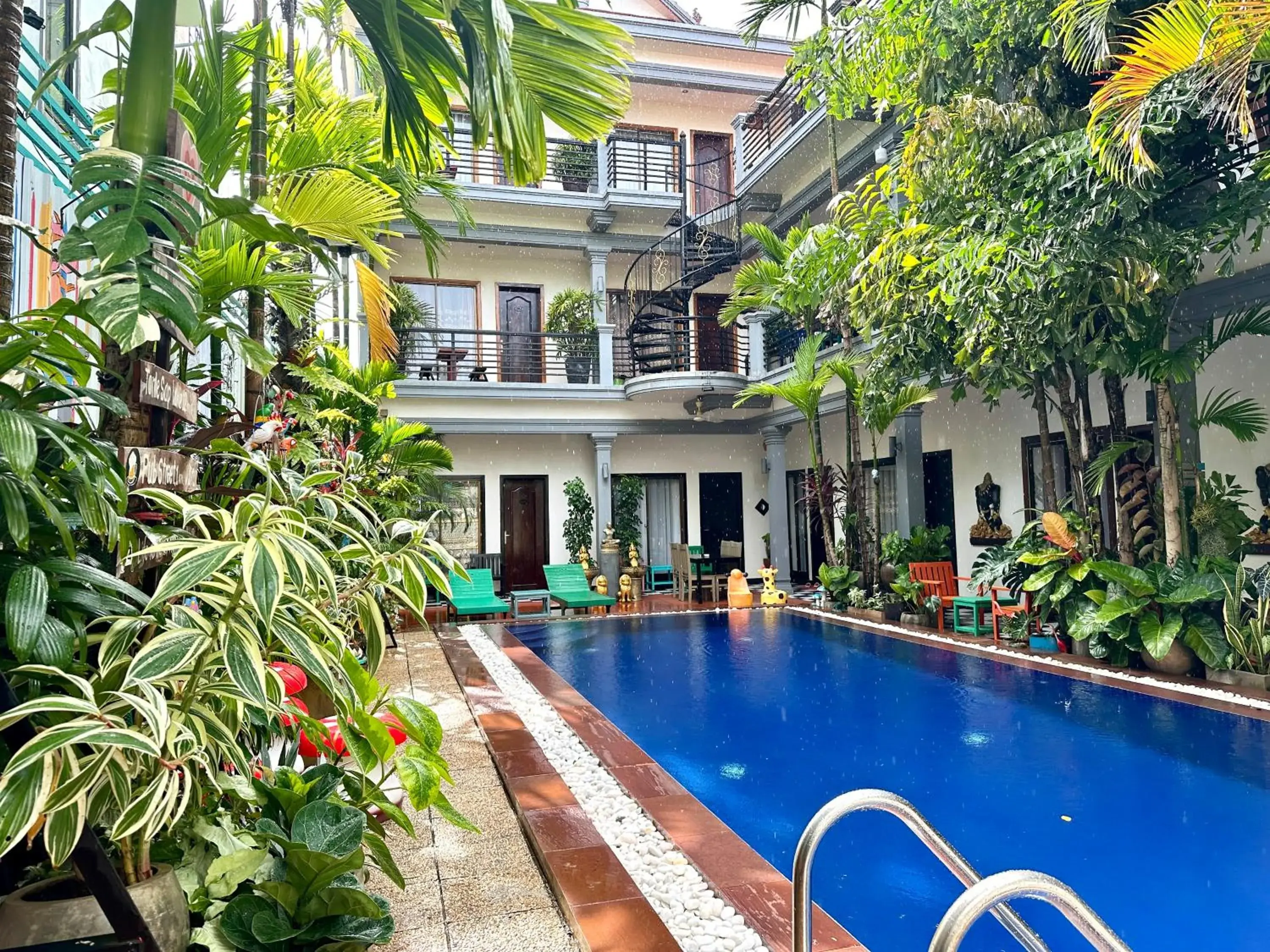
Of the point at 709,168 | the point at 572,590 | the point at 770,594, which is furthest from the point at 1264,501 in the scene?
the point at 709,168

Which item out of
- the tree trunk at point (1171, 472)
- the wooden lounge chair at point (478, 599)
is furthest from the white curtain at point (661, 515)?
the tree trunk at point (1171, 472)

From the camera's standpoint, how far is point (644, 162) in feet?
48.2

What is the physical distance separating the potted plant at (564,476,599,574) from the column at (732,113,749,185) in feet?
20.7

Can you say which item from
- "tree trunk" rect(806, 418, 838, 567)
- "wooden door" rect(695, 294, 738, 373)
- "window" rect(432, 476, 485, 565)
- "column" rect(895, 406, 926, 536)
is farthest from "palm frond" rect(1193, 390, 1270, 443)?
"window" rect(432, 476, 485, 565)

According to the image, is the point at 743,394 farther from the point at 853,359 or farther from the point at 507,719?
the point at 507,719

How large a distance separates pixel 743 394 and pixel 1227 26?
7.12m

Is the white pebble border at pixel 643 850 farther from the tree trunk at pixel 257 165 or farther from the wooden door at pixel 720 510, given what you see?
the wooden door at pixel 720 510

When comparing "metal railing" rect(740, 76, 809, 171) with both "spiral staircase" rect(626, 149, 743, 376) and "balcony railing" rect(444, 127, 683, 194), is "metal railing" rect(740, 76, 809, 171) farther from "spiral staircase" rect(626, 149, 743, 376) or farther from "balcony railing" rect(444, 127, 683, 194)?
"balcony railing" rect(444, 127, 683, 194)

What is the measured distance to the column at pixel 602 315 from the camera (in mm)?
14117

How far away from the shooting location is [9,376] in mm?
1861

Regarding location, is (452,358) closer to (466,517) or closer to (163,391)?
(466,517)

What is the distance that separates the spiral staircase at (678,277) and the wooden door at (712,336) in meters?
0.44

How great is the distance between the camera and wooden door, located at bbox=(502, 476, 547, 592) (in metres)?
14.9

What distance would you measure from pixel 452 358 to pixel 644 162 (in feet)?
17.2
